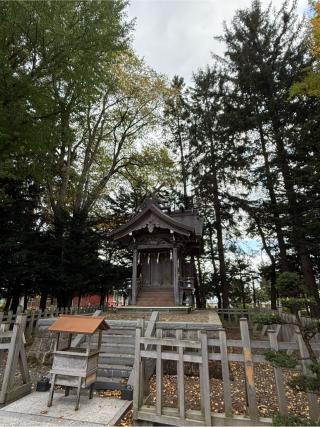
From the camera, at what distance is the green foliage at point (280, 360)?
11.7ft

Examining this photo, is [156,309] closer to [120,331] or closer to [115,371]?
[120,331]

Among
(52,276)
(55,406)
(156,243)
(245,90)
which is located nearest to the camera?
(55,406)

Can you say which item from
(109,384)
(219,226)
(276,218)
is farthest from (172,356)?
(219,226)

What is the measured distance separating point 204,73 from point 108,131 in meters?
10.2

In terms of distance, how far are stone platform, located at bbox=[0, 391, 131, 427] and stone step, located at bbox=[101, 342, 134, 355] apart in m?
1.78

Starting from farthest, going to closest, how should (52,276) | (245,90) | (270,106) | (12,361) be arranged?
(245,90) < (270,106) < (52,276) < (12,361)

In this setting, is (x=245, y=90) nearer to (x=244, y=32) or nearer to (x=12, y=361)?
(x=244, y=32)

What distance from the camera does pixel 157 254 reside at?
1565 centimetres

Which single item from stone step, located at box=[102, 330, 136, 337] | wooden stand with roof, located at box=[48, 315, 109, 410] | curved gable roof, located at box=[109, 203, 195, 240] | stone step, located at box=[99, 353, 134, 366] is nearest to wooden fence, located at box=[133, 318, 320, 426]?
wooden stand with roof, located at box=[48, 315, 109, 410]

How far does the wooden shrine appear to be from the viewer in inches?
554

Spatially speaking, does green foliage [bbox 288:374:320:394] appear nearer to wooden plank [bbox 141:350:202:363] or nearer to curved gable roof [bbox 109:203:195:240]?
wooden plank [bbox 141:350:202:363]

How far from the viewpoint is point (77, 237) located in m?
15.8

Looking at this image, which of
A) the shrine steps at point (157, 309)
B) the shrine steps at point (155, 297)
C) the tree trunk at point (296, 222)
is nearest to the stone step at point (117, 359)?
the shrine steps at point (157, 309)

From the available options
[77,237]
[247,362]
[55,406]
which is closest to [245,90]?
[77,237]
